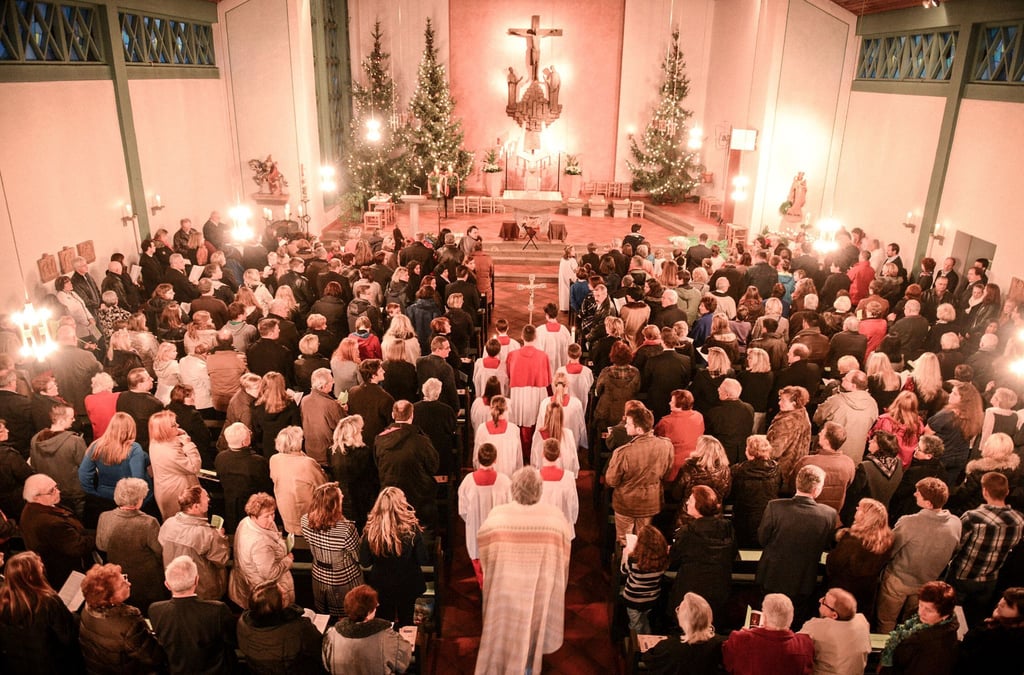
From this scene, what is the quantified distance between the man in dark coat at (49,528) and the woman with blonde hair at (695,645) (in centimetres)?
362

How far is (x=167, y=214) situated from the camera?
12.4m

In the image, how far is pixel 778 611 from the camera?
3.52m

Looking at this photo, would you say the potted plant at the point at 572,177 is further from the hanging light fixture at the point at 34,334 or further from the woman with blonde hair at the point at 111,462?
the woman with blonde hair at the point at 111,462

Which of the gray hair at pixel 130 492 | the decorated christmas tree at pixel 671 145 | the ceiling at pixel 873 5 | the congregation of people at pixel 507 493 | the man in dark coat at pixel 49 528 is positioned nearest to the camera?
the congregation of people at pixel 507 493

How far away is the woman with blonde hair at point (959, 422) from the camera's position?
578cm

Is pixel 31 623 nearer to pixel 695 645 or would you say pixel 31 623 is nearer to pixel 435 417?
pixel 435 417

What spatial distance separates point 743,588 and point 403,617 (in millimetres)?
2638

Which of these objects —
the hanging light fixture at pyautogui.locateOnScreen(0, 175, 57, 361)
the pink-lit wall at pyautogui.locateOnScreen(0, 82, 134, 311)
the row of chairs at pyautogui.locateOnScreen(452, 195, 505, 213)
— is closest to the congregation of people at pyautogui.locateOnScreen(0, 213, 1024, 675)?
the hanging light fixture at pyautogui.locateOnScreen(0, 175, 57, 361)

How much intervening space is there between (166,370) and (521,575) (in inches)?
159

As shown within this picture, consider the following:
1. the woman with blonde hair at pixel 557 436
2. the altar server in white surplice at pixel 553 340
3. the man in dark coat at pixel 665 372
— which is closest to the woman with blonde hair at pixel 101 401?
the woman with blonde hair at pixel 557 436

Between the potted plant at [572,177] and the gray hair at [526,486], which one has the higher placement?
the potted plant at [572,177]

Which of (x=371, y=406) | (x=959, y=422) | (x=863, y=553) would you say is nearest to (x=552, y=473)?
(x=371, y=406)

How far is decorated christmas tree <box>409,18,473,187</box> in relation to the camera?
61.6 feet

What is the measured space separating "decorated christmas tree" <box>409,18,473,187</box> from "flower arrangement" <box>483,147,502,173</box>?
0.98 m
